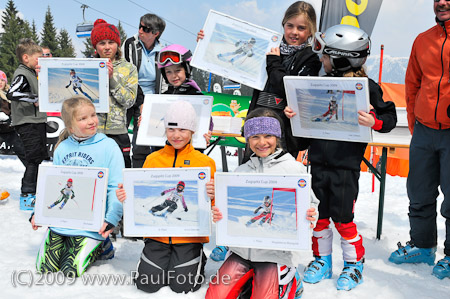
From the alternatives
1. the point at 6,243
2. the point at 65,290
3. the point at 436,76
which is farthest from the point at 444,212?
the point at 6,243

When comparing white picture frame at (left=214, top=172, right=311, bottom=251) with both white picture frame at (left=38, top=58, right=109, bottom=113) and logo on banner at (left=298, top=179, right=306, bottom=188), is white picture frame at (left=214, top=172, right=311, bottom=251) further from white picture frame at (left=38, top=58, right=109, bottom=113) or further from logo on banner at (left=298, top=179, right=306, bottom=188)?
white picture frame at (left=38, top=58, right=109, bottom=113)

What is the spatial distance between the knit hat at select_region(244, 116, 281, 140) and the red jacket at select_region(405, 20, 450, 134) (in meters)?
1.45

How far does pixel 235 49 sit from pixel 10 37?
54377mm

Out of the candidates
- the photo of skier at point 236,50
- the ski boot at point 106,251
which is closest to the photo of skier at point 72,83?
the photo of skier at point 236,50

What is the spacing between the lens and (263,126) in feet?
8.43

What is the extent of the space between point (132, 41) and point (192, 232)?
2.59 m

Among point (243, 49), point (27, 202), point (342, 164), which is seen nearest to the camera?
point (342, 164)

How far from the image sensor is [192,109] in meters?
2.97

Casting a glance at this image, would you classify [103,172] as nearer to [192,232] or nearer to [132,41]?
[192,232]

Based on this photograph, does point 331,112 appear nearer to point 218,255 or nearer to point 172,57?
point 172,57

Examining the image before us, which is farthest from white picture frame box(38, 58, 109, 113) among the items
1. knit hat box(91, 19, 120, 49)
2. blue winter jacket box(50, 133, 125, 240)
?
blue winter jacket box(50, 133, 125, 240)

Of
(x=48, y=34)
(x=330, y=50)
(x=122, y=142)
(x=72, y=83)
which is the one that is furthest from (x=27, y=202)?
(x=48, y=34)

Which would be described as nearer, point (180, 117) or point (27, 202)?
point (180, 117)

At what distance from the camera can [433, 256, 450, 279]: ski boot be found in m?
3.13
